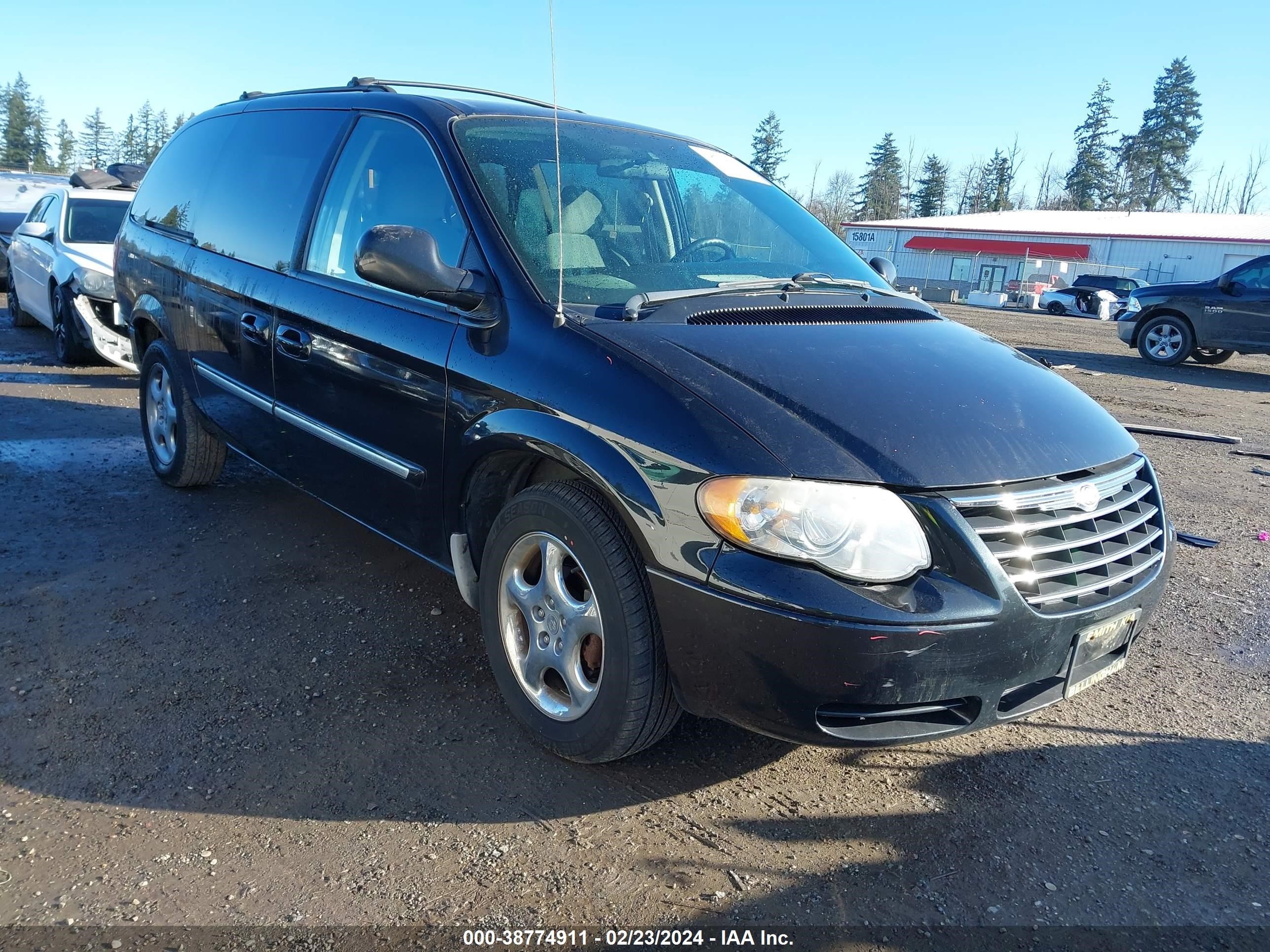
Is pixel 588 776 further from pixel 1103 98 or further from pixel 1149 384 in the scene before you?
pixel 1103 98

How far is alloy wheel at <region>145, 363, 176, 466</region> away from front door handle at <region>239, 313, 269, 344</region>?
4.23ft

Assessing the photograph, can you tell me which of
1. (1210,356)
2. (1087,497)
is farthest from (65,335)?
(1210,356)

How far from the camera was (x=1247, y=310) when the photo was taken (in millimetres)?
13117

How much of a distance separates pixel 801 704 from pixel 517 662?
3.25 ft

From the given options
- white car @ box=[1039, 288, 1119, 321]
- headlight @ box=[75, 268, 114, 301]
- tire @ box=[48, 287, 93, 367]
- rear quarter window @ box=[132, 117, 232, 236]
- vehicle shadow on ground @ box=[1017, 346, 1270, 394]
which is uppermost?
rear quarter window @ box=[132, 117, 232, 236]

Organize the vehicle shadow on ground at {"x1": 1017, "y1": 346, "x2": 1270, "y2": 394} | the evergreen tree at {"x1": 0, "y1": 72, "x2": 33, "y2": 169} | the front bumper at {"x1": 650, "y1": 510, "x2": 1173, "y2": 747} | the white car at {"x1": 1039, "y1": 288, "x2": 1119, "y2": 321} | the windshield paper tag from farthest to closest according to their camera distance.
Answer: the evergreen tree at {"x1": 0, "y1": 72, "x2": 33, "y2": 169}
the white car at {"x1": 1039, "y1": 288, "x2": 1119, "y2": 321}
the vehicle shadow on ground at {"x1": 1017, "y1": 346, "x2": 1270, "y2": 394}
the windshield paper tag
the front bumper at {"x1": 650, "y1": 510, "x2": 1173, "y2": 747}

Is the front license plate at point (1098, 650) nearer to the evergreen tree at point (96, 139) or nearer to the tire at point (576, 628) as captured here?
the tire at point (576, 628)

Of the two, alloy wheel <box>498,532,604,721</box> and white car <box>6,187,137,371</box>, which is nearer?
alloy wheel <box>498,532,604,721</box>


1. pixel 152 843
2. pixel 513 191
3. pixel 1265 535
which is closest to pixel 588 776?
pixel 152 843

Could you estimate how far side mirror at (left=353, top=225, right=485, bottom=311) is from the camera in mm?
2896

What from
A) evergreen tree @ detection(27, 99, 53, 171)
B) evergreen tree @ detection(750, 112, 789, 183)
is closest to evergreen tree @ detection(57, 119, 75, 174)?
evergreen tree @ detection(27, 99, 53, 171)

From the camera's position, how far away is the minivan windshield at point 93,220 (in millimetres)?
9398

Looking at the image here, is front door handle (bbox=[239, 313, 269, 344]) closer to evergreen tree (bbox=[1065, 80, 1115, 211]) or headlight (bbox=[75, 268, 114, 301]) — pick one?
headlight (bbox=[75, 268, 114, 301])

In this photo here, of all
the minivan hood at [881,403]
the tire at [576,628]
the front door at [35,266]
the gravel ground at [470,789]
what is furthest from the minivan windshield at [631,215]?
the front door at [35,266]
